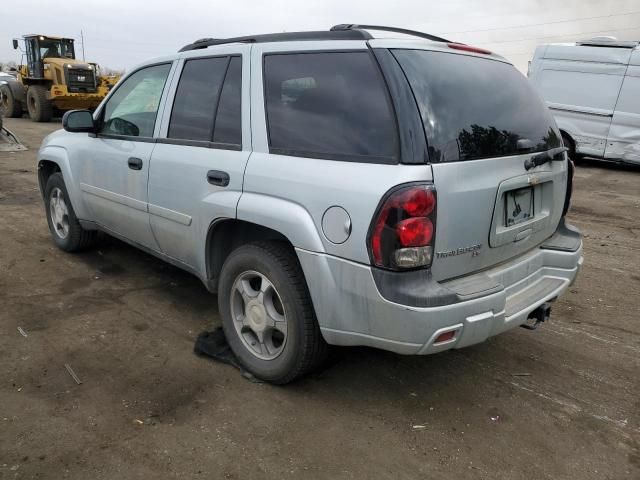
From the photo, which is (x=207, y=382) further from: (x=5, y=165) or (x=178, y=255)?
(x=5, y=165)

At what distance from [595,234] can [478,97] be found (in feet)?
15.4

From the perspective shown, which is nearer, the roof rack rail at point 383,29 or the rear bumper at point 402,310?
the rear bumper at point 402,310

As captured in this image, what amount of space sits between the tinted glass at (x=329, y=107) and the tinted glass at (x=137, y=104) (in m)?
1.14

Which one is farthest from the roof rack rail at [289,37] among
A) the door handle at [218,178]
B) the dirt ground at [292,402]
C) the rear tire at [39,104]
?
the rear tire at [39,104]

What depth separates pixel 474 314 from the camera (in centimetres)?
236

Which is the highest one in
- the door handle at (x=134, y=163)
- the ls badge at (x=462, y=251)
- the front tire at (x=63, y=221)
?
the door handle at (x=134, y=163)

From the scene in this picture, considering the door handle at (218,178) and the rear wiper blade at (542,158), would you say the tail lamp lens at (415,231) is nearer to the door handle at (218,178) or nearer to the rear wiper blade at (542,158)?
the rear wiper blade at (542,158)

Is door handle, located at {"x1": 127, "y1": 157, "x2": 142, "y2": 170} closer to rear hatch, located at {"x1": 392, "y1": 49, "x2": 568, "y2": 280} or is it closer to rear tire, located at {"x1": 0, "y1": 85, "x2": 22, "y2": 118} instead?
rear hatch, located at {"x1": 392, "y1": 49, "x2": 568, "y2": 280}

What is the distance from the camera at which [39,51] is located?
61.3ft

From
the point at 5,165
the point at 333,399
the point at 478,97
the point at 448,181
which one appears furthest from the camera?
the point at 5,165

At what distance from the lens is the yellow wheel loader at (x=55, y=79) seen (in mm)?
18234

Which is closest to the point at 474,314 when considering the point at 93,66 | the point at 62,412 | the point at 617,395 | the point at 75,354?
the point at 617,395

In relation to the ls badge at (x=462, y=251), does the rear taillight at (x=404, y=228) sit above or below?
above

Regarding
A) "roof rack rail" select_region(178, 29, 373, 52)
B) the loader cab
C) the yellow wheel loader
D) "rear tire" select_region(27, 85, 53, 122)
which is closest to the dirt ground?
"roof rack rail" select_region(178, 29, 373, 52)
